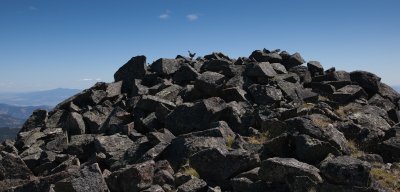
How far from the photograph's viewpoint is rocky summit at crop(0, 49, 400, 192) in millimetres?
21047

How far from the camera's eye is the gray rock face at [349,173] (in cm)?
1756

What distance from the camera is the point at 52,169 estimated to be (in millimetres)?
28094

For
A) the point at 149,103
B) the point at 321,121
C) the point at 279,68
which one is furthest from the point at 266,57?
the point at 321,121

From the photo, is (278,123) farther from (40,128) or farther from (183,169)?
(40,128)

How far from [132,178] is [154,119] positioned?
11.6 m

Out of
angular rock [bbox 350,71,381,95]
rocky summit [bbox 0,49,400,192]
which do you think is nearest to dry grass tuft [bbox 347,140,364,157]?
rocky summit [bbox 0,49,400,192]

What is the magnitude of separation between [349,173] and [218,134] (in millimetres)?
11140

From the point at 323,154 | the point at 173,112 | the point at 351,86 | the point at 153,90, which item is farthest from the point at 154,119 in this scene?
the point at 351,86

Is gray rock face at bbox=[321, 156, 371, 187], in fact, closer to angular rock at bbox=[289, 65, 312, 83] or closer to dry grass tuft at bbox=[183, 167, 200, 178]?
dry grass tuft at bbox=[183, 167, 200, 178]

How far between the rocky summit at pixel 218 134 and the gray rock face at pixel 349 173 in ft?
0.15

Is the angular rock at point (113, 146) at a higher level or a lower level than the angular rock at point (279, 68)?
lower

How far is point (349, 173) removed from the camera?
58.2ft

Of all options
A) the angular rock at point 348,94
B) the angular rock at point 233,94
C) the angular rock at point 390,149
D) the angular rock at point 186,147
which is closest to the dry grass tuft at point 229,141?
the angular rock at point 186,147

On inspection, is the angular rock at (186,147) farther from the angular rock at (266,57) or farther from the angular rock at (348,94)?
the angular rock at (266,57)
